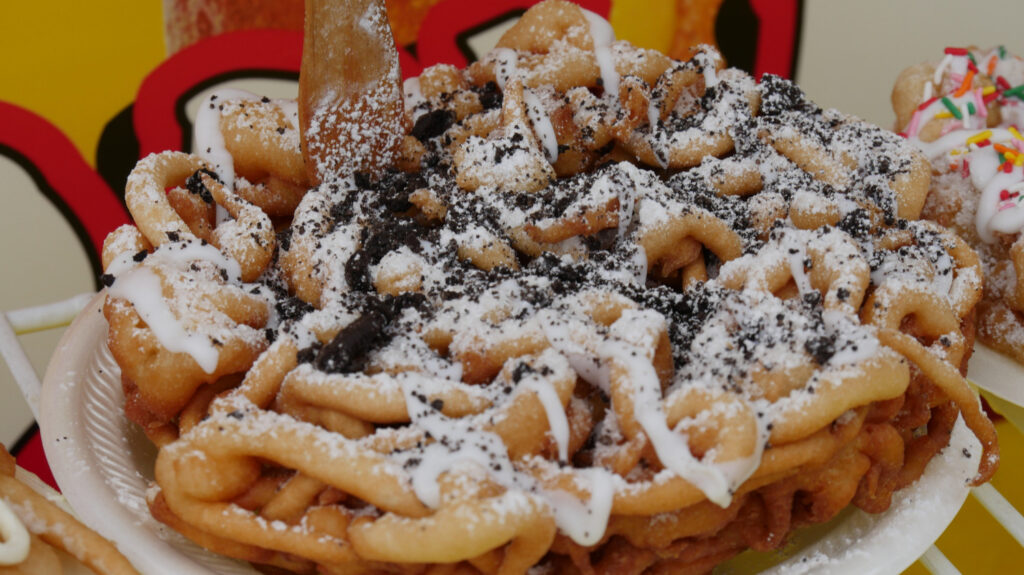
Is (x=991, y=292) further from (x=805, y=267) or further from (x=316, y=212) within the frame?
(x=316, y=212)

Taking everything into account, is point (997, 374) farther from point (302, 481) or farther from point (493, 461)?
point (302, 481)

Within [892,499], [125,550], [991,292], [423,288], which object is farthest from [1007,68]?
[125,550]

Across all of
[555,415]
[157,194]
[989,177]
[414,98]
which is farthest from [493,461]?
[989,177]

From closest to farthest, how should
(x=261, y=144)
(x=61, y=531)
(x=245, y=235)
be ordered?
(x=61, y=531) < (x=245, y=235) < (x=261, y=144)

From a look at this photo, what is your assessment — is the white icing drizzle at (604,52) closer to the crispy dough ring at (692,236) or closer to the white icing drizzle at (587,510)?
the crispy dough ring at (692,236)

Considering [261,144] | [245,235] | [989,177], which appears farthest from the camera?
[989,177]

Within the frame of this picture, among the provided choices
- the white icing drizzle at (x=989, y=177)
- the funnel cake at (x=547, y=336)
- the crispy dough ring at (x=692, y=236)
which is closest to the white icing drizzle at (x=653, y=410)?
the funnel cake at (x=547, y=336)

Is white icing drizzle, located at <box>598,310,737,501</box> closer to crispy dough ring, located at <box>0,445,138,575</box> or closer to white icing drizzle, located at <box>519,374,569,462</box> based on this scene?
white icing drizzle, located at <box>519,374,569,462</box>
